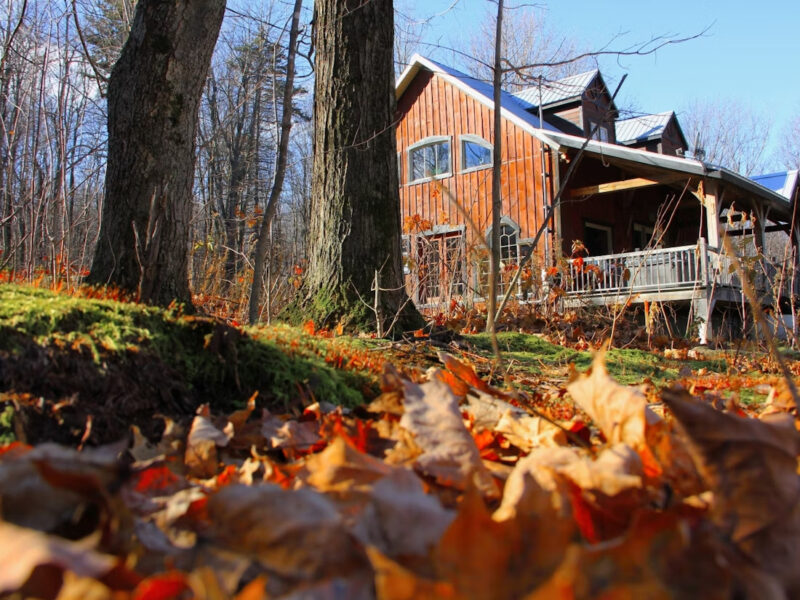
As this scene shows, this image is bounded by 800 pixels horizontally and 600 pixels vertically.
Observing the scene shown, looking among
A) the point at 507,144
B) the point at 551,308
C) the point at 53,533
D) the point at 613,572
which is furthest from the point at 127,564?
the point at 507,144

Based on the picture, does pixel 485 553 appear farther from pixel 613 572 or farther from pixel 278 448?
pixel 278 448

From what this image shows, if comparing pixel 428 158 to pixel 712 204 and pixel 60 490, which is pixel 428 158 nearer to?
pixel 712 204

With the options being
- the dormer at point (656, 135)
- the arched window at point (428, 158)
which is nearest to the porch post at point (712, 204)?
the dormer at point (656, 135)

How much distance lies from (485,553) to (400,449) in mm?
547

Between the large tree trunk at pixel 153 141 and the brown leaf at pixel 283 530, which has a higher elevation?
the large tree trunk at pixel 153 141

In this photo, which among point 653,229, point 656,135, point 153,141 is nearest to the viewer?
point 153,141

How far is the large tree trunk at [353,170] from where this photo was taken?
4.09 metres

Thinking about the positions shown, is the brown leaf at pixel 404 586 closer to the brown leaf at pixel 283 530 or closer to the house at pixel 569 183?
the brown leaf at pixel 283 530

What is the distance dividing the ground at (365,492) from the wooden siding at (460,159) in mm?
14112

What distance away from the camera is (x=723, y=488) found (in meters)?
0.81

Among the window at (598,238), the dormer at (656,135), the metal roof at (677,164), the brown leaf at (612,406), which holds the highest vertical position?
the dormer at (656,135)

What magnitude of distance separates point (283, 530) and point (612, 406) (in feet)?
2.39

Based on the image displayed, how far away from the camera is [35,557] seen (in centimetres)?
62

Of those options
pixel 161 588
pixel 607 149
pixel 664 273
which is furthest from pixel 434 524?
pixel 607 149
